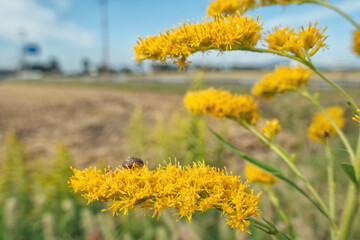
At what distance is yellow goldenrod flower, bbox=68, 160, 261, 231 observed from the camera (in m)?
0.89

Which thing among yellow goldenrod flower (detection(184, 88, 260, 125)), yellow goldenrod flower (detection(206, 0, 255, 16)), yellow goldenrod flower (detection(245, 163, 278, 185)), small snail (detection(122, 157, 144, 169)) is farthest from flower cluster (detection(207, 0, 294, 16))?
yellow goldenrod flower (detection(245, 163, 278, 185))

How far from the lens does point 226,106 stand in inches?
62.5

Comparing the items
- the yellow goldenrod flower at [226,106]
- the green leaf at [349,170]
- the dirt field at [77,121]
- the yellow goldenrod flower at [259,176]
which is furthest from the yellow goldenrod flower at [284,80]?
the dirt field at [77,121]

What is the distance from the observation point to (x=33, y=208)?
13.1 feet

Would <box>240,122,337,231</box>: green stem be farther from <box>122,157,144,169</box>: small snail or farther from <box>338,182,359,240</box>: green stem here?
<box>122,157,144,169</box>: small snail

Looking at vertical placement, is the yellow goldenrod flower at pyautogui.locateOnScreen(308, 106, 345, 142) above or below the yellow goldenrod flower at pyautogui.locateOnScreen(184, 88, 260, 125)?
below

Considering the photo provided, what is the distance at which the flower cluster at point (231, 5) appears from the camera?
4.13 feet

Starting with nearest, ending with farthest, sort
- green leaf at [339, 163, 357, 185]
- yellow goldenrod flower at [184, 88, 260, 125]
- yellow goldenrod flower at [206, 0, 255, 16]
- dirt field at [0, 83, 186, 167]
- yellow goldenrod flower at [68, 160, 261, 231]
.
Result: yellow goldenrod flower at [68, 160, 261, 231] → green leaf at [339, 163, 357, 185] → yellow goldenrod flower at [206, 0, 255, 16] → yellow goldenrod flower at [184, 88, 260, 125] → dirt field at [0, 83, 186, 167]

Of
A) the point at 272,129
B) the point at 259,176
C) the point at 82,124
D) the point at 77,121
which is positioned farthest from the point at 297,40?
the point at 77,121

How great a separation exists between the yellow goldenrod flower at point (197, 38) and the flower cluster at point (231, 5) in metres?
0.25

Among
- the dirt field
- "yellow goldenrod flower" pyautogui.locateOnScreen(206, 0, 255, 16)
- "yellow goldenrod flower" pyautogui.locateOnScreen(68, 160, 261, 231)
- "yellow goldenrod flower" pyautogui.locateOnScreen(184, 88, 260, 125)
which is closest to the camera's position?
"yellow goldenrod flower" pyautogui.locateOnScreen(68, 160, 261, 231)

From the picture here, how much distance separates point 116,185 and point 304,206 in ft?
12.8

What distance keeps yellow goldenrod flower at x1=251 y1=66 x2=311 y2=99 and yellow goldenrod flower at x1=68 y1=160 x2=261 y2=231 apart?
1.02 metres

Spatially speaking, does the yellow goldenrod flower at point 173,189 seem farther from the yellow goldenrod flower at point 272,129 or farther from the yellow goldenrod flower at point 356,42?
the yellow goldenrod flower at point 356,42
